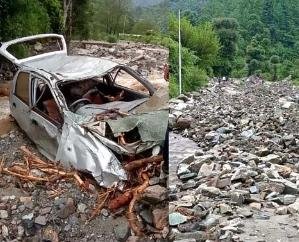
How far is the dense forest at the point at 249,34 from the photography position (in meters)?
2.96

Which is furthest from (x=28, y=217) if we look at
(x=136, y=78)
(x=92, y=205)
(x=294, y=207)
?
(x=294, y=207)

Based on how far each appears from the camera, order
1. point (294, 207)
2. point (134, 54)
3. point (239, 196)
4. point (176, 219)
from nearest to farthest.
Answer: point (176, 219) → point (294, 207) → point (239, 196) → point (134, 54)

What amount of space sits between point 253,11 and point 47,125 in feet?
4.70

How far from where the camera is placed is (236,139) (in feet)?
11.7

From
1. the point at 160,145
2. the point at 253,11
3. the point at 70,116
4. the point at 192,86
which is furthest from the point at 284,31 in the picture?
the point at 70,116

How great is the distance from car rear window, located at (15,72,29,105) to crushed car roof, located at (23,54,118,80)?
0.09m

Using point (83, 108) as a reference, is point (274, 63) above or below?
above

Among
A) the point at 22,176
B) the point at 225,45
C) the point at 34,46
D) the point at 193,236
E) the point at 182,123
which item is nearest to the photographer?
the point at 193,236

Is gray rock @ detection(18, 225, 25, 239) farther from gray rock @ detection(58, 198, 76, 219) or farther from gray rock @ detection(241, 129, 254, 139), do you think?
gray rock @ detection(241, 129, 254, 139)

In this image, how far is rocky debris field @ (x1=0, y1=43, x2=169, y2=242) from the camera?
8.59 ft

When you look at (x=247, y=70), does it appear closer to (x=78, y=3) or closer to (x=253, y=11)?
(x=253, y=11)

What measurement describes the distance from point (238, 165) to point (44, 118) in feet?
3.79

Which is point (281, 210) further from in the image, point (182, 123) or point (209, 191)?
point (182, 123)

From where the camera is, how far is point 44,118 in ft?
10.6
